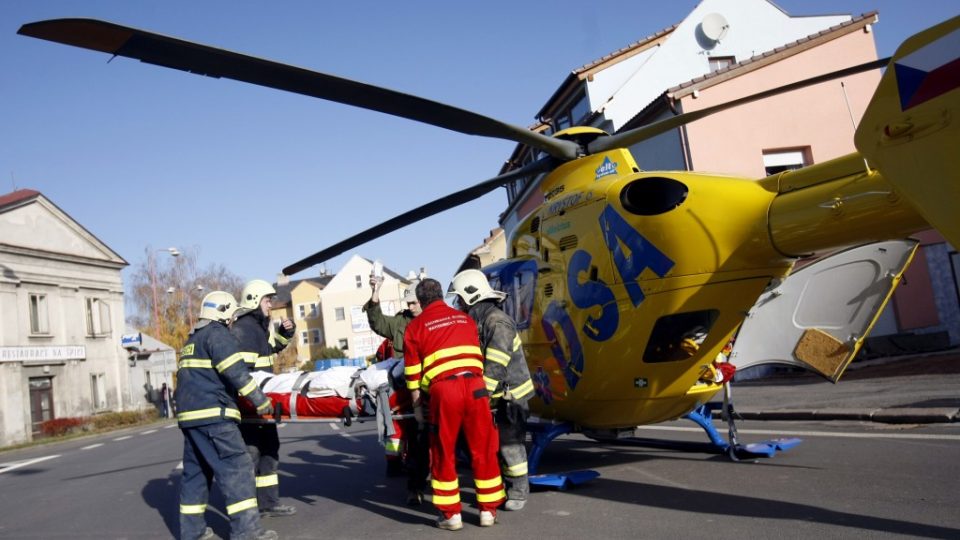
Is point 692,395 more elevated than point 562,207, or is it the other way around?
point 562,207

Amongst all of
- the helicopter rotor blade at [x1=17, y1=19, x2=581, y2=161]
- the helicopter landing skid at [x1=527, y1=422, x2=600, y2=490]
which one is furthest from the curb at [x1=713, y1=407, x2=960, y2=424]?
the helicopter rotor blade at [x1=17, y1=19, x2=581, y2=161]

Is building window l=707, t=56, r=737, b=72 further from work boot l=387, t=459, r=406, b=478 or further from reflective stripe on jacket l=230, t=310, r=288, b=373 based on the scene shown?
reflective stripe on jacket l=230, t=310, r=288, b=373

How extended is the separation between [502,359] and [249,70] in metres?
2.98

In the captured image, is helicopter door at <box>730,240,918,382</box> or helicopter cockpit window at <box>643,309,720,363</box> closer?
helicopter cockpit window at <box>643,309,720,363</box>

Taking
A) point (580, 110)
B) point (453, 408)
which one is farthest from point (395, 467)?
point (580, 110)

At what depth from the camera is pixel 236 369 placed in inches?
239

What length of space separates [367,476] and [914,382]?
28.5 ft

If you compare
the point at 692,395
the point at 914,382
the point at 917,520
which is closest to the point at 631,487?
the point at 692,395

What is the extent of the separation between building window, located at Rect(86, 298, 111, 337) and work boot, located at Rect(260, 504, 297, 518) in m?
32.1

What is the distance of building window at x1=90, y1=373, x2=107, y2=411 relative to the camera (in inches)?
1361

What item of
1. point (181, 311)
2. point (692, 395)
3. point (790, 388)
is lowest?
point (790, 388)

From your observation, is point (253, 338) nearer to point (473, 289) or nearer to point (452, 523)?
point (473, 289)

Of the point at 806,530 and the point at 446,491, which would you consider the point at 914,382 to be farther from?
the point at 446,491

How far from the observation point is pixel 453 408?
5684 mm
